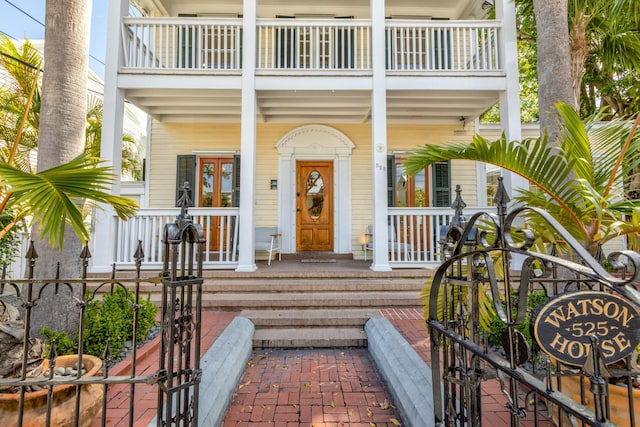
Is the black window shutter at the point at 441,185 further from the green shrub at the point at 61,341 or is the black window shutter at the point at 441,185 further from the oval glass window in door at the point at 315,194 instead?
the green shrub at the point at 61,341

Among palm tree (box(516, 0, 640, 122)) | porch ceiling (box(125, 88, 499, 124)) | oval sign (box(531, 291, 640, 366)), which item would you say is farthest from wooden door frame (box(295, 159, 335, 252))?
oval sign (box(531, 291, 640, 366))

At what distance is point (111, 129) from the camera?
5613mm

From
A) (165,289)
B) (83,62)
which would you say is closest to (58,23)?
(83,62)

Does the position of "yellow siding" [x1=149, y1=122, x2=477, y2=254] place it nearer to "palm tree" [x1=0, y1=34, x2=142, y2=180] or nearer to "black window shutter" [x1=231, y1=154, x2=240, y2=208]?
"black window shutter" [x1=231, y1=154, x2=240, y2=208]

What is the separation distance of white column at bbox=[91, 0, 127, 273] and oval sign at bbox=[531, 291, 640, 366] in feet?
19.8

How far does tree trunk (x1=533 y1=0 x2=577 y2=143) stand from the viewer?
159 inches

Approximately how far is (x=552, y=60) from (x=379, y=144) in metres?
2.60

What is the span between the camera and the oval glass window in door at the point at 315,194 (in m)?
8.12

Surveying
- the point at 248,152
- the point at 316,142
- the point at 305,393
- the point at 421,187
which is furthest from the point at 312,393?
the point at 421,187

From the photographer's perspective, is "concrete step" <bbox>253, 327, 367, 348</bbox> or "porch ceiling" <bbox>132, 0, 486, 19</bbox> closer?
"concrete step" <bbox>253, 327, 367, 348</bbox>

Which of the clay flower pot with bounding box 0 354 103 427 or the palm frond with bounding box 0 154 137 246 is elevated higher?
the palm frond with bounding box 0 154 137 246

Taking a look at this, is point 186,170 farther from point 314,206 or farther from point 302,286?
point 302,286

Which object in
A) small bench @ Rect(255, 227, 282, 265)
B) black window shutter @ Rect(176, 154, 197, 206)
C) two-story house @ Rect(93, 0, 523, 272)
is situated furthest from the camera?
black window shutter @ Rect(176, 154, 197, 206)

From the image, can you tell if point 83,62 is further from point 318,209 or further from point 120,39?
point 318,209
